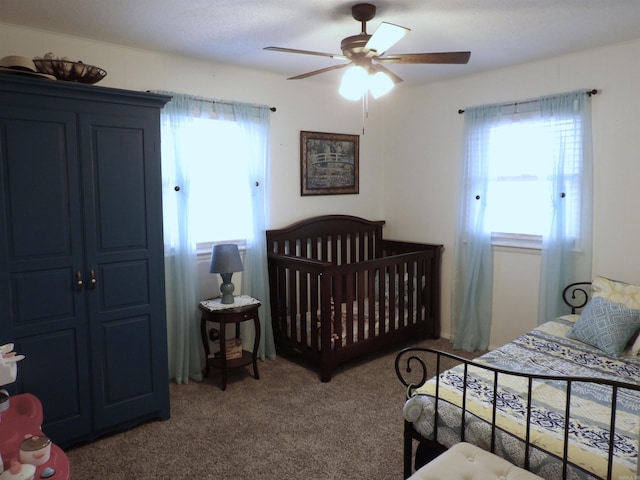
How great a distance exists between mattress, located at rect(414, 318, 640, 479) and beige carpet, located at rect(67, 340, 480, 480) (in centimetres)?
53

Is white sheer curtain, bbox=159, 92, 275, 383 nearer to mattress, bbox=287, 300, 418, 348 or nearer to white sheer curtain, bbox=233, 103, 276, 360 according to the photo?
white sheer curtain, bbox=233, 103, 276, 360

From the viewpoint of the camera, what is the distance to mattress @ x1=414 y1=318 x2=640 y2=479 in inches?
66.7

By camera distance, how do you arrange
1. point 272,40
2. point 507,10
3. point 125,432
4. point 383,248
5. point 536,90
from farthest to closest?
point 383,248 < point 536,90 < point 272,40 < point 125,432 < point 507,10

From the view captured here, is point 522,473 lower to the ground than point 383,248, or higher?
lower

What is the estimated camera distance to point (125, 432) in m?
2.70

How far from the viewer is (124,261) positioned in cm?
260

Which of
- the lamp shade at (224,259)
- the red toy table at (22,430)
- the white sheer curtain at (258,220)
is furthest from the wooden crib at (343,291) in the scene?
the red toy table at (22,430)

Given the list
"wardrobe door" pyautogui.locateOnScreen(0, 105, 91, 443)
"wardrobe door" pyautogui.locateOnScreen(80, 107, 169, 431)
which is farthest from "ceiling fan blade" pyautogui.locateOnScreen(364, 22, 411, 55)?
"wardrobe door" pyautogui.locateOnScreen(0, 105, 91, 443)

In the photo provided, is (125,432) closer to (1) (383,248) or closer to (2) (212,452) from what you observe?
(2) (212,452)

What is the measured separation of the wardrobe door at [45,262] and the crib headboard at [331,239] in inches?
66.1

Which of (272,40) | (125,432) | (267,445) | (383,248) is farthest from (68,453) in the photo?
(383,248)

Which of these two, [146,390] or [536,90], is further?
[536,90]

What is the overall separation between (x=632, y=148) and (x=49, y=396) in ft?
12.6

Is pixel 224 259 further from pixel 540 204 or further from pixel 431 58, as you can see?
pixel 540 204
